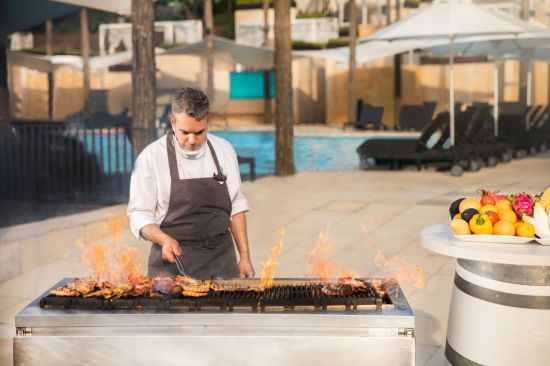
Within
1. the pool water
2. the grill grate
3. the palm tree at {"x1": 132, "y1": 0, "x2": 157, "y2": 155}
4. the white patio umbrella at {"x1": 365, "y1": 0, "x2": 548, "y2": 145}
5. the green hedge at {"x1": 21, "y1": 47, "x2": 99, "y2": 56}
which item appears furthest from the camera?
the green hedge at {"x1": 21, "y1": 47, "x2": 99, "y2": 56}

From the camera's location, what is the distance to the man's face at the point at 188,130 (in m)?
3.32

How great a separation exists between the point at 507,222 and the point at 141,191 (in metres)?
1.65

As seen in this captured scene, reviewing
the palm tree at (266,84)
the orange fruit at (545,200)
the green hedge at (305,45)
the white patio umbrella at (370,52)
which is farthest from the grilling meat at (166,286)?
the green hedge at (305,45)

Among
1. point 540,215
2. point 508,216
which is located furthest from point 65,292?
point 540,215

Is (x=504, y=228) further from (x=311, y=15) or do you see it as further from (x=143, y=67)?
(x=311, y=15)

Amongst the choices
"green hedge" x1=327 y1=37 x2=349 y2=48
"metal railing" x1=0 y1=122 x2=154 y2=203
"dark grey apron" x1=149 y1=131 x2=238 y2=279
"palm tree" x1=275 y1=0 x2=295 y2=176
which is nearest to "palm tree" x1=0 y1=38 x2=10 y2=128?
"metal railing" x1=0 y1=122 x2=154 y2=203

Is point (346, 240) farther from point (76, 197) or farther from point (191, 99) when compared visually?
point (191, 99)

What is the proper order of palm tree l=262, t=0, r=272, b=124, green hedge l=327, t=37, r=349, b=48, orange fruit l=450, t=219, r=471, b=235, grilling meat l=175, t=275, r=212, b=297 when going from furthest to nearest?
green hedge l=327, t=37, r=349, b=48
palm tree l=262, t=0, r=272, b=124
orange fruit l=450, t=219, r=471, b=235
grilling meat l=175, t=275, r=212, b=297

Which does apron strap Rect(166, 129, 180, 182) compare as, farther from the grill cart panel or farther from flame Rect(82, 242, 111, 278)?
the grill cart panel

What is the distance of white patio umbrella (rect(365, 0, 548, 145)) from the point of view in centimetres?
1277

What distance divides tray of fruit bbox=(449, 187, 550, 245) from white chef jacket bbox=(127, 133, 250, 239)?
110cm

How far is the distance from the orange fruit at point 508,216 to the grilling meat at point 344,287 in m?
0.74

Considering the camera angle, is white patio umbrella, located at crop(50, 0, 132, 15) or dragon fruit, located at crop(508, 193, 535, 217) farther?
white patio umbrella, located at crop(50, 0, 132, 15)

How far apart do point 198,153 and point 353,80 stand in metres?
23.4
